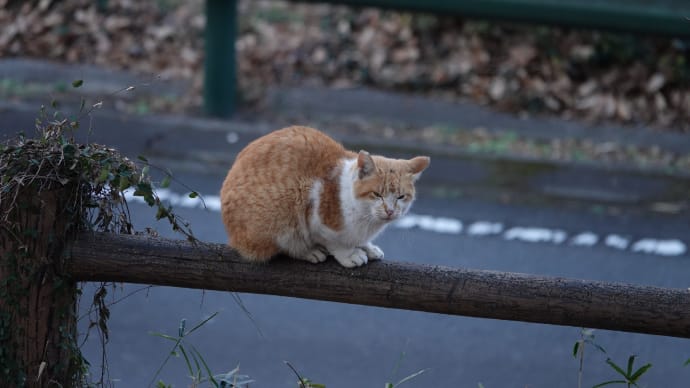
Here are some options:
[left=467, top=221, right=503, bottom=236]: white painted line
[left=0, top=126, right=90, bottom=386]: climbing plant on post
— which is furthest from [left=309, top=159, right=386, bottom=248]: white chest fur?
[left=467, top=221, right=503, bottom=236]: white painted line

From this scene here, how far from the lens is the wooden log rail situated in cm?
275

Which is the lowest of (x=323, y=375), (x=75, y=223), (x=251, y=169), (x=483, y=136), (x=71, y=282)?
(x=323, y=375)

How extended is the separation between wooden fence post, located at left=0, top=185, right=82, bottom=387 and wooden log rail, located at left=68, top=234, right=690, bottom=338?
8 cm

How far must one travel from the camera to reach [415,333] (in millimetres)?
5055

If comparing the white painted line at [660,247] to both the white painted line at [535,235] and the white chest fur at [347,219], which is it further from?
the white chest fur at [347,219]

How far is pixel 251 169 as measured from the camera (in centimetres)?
318

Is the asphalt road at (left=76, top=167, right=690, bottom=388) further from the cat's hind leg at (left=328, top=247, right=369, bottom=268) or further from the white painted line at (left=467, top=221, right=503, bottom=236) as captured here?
the cat's hind leg at (left=328, top=247, right=369, bottom=268)

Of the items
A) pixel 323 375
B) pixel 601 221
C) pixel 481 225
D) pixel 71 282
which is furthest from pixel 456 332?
pixel 71 282

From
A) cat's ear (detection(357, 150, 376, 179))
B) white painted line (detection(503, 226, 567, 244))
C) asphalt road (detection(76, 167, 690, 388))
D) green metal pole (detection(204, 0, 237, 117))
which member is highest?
green metal pole (detection(204, 0, 237, 117))

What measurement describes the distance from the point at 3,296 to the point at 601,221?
475 centimetres

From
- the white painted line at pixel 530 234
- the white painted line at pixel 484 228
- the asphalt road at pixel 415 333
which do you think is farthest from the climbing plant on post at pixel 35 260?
the white painted line at pixel 484 228

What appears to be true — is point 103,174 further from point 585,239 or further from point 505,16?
point 505,16

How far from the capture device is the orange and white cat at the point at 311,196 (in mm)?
3125

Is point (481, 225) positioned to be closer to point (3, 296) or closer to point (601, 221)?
point (601, 221)
